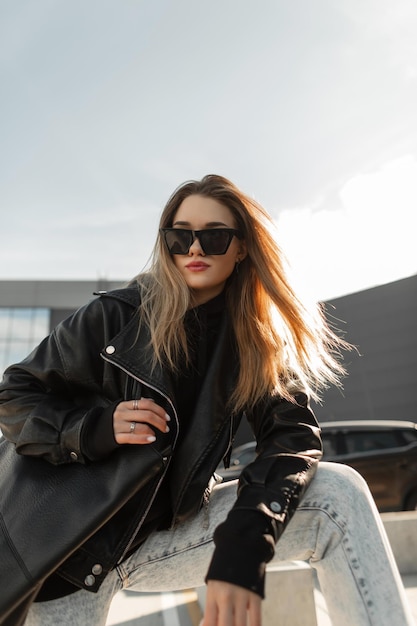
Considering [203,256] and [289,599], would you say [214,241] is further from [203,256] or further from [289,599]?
[289,599]

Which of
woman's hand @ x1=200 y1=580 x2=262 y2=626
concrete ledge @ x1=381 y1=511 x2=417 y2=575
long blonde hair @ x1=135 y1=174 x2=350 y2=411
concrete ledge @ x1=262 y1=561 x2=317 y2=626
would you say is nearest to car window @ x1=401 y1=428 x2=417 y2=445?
concrete ledge @ x1=381 y1=511 x2=417 y2=575

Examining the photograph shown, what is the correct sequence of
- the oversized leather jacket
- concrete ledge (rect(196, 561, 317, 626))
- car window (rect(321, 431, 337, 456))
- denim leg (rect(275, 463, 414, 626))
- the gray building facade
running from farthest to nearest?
the gray building facade
car window (rect(321, 431, 337, 456))
concrete ledge (rect(196, 561, 317, 626))
the oversized leather jacket
denim leg (rect(275, 463, 414, 626))

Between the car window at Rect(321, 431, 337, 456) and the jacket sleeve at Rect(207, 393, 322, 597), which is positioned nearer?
the jacket sleeve at Rect(207, 393, 322, 597)

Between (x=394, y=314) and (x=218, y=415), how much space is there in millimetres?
23008

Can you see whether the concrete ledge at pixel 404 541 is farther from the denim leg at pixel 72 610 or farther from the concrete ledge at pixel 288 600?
the denim leg at pixel 72 610

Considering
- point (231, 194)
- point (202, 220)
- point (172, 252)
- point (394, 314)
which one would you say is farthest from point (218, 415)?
point (394, 314)

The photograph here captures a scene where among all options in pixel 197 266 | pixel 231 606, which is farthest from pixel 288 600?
pixel 197 266

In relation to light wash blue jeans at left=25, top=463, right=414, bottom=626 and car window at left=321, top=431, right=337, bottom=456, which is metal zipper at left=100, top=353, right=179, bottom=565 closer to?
light wash blue jeans at left=25, top=463, right=414, bottom=626

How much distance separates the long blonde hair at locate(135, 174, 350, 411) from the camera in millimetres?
1687

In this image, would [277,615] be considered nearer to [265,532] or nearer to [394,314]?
[265,532]

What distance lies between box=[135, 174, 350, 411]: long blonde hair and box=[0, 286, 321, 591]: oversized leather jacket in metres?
0.07

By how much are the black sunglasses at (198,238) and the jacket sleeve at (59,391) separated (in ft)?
1.41

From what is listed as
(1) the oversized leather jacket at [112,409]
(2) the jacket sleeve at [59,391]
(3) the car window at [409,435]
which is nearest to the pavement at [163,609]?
(1) the oversized leather jacket at [112,409]

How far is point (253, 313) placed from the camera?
6.55ft
